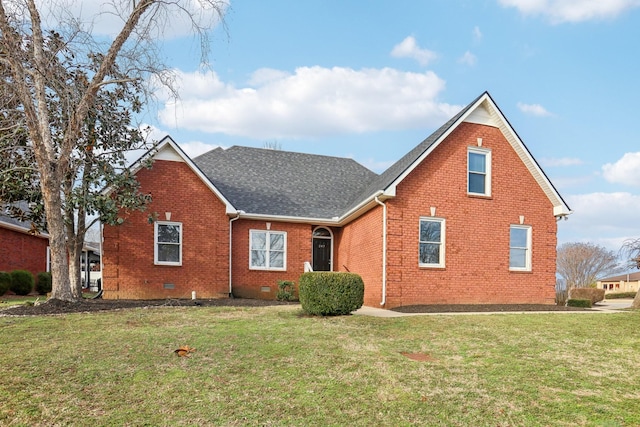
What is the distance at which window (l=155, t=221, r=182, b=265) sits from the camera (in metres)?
16.2

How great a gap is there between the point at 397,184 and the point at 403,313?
14.0 ft

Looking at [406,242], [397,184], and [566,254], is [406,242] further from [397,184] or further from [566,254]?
[566,254]

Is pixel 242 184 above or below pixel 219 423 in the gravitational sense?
above

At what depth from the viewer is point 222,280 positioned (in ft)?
54.7

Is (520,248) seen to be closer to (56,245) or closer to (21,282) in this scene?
(56,245)

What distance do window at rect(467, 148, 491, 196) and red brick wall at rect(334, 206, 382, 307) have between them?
139 inches

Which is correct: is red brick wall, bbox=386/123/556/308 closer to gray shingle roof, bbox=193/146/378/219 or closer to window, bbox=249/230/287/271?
gray shingle roof, bbox=193/146/378/219

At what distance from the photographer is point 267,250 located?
17875mm

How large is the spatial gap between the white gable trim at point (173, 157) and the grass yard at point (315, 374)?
7.34 meters

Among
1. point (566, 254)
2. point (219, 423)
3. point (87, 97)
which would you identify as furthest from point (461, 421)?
point (566, 254)

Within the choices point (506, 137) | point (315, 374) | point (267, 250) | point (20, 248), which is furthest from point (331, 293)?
point (20, 248)

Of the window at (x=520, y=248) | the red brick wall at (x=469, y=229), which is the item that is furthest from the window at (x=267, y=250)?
the window at (x=520, y=248)

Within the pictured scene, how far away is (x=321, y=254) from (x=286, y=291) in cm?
289

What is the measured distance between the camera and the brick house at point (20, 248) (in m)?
22.0
